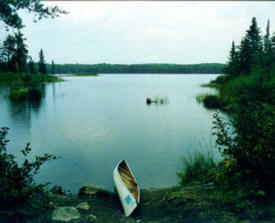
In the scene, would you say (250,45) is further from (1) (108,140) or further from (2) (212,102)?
(1) (108,140)

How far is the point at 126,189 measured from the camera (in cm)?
751

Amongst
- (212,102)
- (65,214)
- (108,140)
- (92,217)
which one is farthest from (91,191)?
(212,102)

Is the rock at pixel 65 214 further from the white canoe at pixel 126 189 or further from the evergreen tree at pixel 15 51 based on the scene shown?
the evergreen tree at pixel 15 51

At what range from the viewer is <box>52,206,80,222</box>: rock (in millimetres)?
4988

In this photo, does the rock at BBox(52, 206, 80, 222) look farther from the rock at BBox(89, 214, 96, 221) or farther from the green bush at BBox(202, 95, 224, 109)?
the green bush at BBox(202, 95, 224, 109)

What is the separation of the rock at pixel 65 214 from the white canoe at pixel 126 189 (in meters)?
1.67

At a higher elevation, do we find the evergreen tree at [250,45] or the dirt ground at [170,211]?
the evergreen tree at [250,45]

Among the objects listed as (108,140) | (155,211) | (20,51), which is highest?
(20,51)

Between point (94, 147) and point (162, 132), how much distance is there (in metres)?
6.64

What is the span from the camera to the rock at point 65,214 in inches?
196

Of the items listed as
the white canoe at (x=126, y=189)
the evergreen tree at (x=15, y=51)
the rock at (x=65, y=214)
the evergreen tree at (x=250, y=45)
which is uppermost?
the evergreen tree at (x=250, y=45)

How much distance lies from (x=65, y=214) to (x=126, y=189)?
2.60m

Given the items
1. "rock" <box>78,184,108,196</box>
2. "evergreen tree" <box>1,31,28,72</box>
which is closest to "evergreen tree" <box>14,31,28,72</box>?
"evergreen tree" <box>1,31,28,72</box>

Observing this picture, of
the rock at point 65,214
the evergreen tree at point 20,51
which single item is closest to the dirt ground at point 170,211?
the rock at point 65,214
